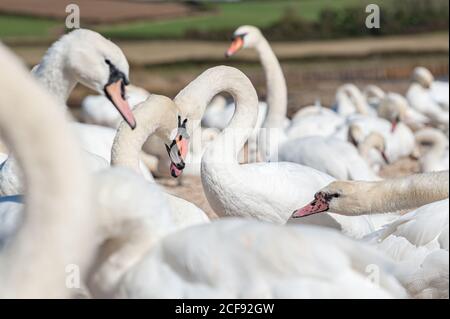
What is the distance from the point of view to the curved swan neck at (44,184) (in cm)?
353

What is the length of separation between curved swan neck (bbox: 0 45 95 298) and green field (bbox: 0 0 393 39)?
18.6 m

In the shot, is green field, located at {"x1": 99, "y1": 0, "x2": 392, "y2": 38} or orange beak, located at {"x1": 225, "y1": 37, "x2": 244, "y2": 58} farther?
green field, located at {"x1": 99, "y1": 0, "x2": 392, "y2": 38}

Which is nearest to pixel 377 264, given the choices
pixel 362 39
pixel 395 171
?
pixel 395 171

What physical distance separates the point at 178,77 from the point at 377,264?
55.3 ft

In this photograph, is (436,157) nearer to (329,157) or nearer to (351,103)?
(329,157)

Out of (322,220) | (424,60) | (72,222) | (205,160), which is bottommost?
(424,60)

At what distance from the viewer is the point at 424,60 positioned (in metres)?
21.6

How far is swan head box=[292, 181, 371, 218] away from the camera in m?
6.24

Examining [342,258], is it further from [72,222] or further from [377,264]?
[72,222]

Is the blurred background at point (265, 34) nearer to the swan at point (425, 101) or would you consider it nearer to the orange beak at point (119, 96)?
the swan at point (425, 101)

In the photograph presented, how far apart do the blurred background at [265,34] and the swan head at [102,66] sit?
47.6ft

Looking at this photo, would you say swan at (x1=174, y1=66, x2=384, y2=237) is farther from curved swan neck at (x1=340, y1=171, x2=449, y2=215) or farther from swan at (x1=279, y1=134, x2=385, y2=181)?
swan at (x1=279, y1=134, x2=385, y2=181)

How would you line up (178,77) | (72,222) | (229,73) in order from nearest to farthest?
(72,222) < (229,73) < (178,77)

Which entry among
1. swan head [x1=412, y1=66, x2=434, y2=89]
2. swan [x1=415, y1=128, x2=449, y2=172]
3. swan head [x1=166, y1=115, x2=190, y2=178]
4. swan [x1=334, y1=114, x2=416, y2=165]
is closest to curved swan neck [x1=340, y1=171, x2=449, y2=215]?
swan head [x1=166, y1=115, x2=190, y2=178]
